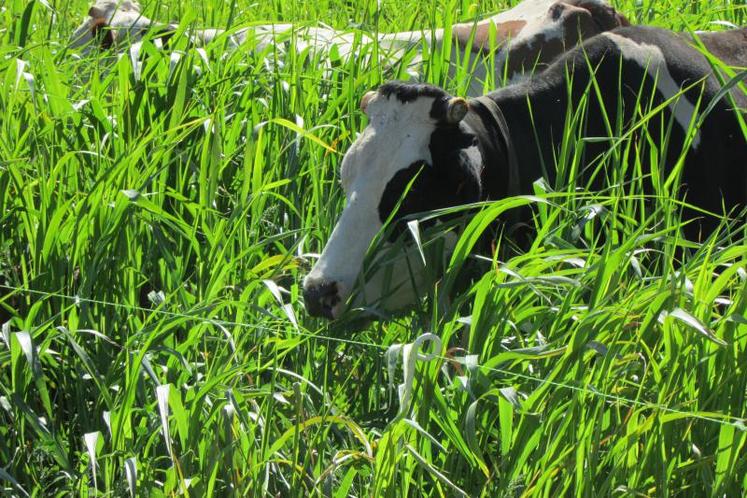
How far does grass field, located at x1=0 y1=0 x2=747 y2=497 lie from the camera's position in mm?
2162

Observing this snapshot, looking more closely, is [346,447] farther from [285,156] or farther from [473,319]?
[285,156]

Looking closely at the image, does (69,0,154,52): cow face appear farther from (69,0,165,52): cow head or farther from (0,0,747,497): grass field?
(0,0,747,497): grass field

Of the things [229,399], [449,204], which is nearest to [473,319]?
[229,399]

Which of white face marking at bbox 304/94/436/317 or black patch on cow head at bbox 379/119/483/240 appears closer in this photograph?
white face marking at bbox 304/94/436/317

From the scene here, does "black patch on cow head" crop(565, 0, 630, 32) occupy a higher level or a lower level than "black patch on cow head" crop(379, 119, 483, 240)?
higher

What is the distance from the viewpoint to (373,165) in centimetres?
301

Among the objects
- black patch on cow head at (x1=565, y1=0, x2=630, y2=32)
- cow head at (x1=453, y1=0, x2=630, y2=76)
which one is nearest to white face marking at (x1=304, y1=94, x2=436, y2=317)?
cow head at (x1=453, y1=0, x2=630, y2=76)

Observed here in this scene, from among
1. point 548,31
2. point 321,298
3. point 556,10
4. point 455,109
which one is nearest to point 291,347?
point 321,298

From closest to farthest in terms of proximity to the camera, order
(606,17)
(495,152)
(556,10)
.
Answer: (495,152) < (606,17) < (556,10)

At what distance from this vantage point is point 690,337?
2.21 meters

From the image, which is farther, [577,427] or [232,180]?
[232,180]

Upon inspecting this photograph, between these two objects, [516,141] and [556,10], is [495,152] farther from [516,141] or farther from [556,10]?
[556,10]

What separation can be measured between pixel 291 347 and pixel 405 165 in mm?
695

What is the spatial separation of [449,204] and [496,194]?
0.62 ft
